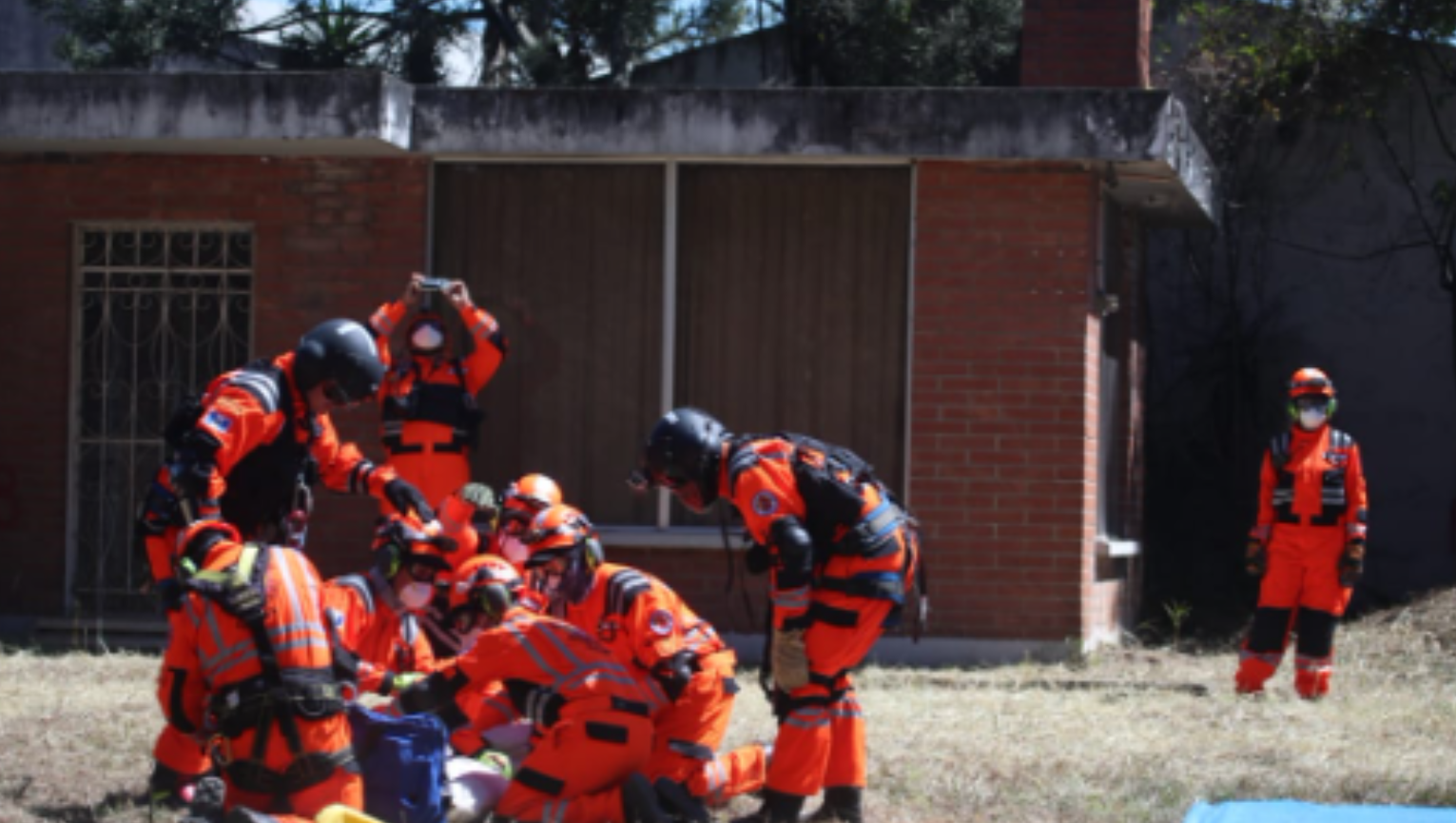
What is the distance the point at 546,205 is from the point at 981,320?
9.01 feet

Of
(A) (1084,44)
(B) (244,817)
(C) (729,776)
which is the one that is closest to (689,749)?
(C) (729,776)

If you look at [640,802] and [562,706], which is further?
[562,706]

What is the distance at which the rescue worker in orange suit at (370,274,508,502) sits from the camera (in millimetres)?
10875

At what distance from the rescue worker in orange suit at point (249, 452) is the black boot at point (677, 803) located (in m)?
1.64

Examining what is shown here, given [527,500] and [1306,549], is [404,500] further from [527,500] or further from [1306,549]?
[1306,549]

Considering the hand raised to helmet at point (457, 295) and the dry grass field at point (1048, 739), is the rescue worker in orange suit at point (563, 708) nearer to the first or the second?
the dry grass field at point (1048, 739)

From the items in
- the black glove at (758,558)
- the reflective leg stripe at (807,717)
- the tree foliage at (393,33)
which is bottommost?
the reflective leg stripe at (807,717)

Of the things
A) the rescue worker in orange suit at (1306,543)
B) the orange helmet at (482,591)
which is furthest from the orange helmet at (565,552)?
the rescue worker in orange suit at (1306,543)

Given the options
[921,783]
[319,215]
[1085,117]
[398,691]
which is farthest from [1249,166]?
[398,691]

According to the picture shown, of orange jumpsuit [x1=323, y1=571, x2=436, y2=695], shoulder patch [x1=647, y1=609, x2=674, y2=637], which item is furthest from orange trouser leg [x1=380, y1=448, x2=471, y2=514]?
shoulder patch [x1=647, y1=609, x2=674, y2=637]

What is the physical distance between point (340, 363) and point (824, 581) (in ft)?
6.62

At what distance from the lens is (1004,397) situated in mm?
11703

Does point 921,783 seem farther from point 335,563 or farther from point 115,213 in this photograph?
point 115,213

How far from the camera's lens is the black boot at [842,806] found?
734cm
